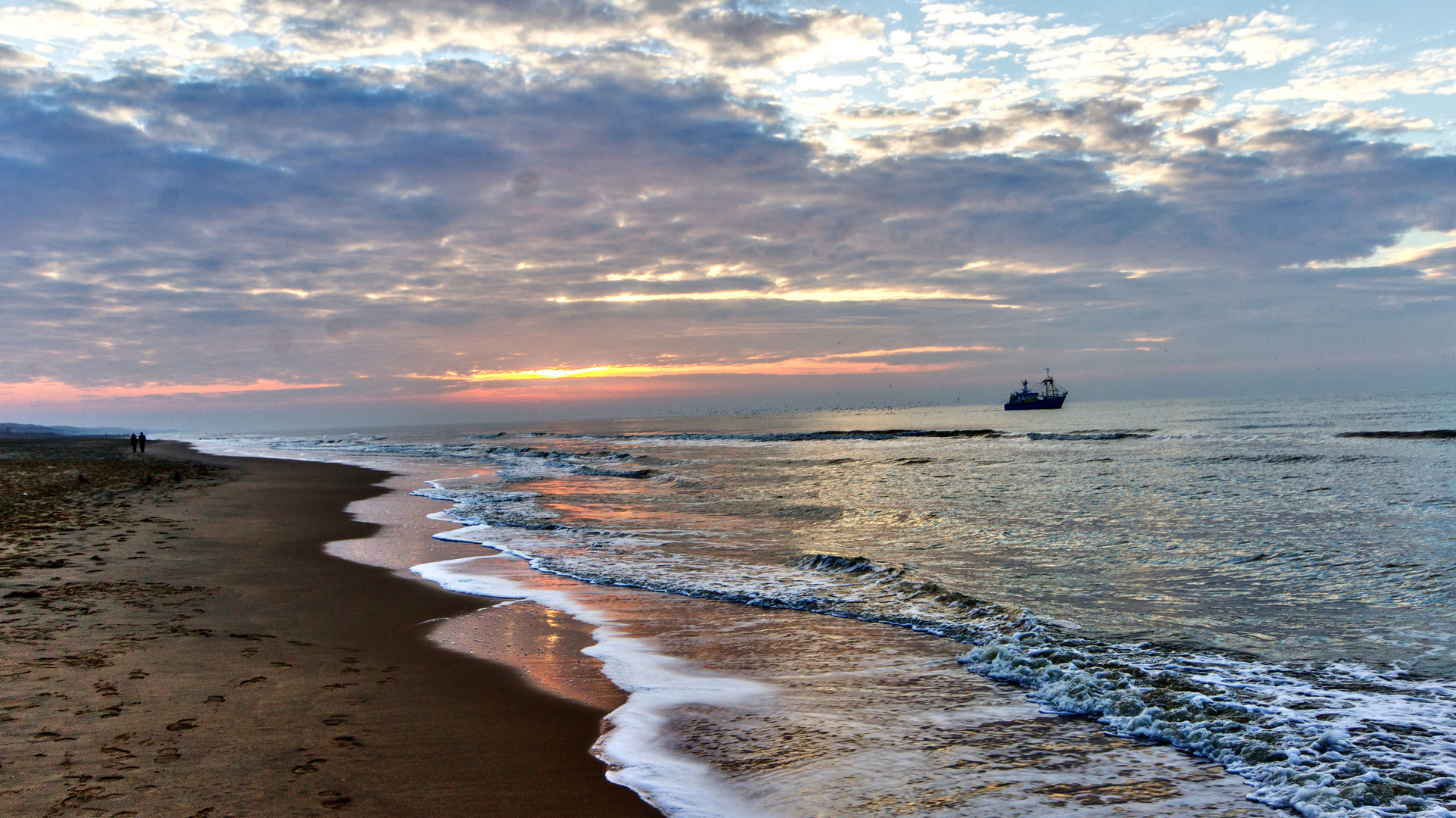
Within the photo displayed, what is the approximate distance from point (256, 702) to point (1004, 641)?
7024 mm

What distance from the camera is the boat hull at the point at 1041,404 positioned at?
136750mm

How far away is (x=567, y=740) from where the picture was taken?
550 cm

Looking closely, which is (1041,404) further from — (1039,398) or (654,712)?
(654,712)

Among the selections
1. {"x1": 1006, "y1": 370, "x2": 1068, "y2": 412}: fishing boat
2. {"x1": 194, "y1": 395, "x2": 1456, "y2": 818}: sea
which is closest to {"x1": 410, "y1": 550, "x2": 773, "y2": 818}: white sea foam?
{"x1": 194, "y1": 395, "x2": 1456, "y2": 818}: sea

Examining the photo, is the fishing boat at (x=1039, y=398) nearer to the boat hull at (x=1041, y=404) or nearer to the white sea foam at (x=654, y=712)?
the boat hull at (x=1041, y=404)

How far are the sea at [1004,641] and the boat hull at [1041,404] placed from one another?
11943 centimetres

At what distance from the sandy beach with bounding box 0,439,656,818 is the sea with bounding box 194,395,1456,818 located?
24.5 inches

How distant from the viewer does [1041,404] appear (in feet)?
452

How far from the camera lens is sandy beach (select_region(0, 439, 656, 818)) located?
4.27 metres

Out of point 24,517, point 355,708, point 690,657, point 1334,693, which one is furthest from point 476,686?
point 24,517

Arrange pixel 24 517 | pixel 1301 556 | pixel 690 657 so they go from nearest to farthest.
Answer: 1. pixel 690 657
2. pixel 1301 556
3. pixel 24 517

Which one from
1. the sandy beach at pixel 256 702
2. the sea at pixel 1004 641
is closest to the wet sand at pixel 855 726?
the sea at pixel 1004 641

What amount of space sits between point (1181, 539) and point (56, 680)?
16.5 meters

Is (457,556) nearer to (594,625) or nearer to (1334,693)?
(594,625)
